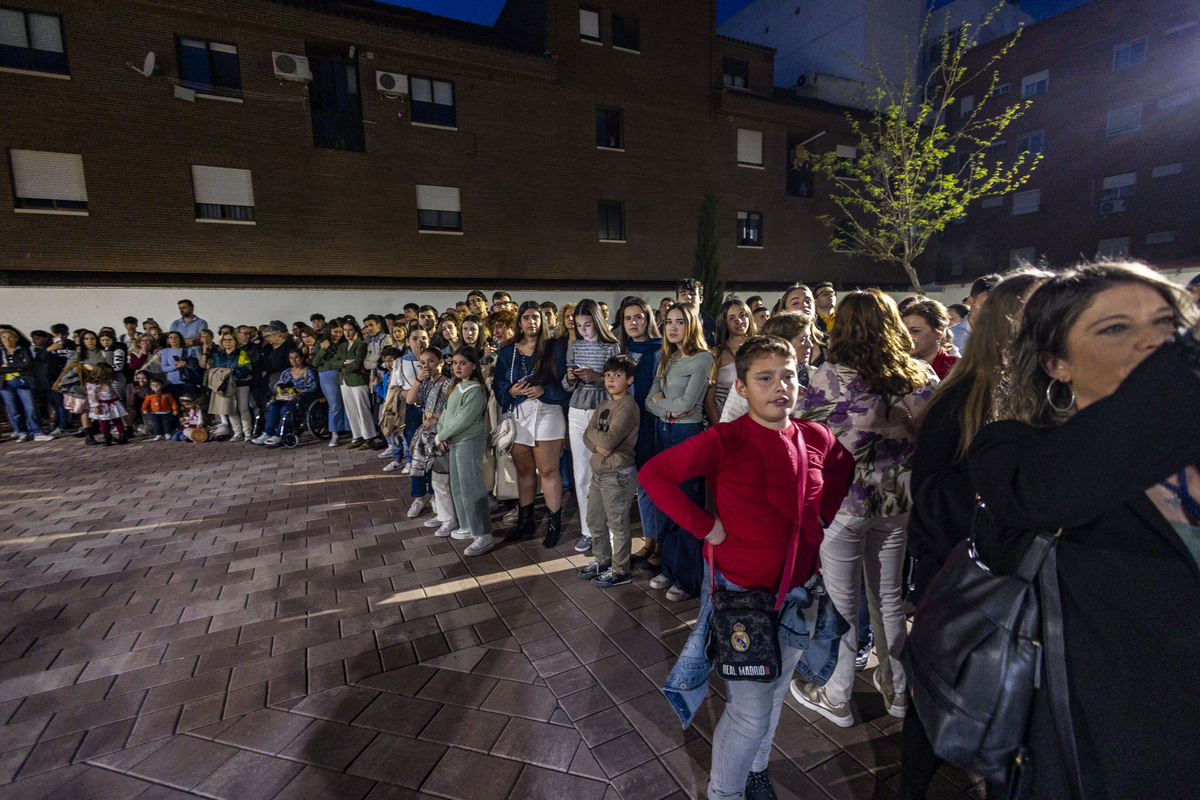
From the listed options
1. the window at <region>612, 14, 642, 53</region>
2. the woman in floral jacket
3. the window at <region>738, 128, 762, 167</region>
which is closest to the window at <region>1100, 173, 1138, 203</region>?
the window at <region>738, 128, 762, 167</region>

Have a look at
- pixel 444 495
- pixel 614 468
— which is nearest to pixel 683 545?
pixel 614 468

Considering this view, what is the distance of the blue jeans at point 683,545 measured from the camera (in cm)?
377

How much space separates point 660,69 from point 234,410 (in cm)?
1780

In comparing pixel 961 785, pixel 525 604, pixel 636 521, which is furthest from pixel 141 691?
pixel 961 785

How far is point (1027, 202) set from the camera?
26328mm

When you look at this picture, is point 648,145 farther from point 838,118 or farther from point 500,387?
point 500,387

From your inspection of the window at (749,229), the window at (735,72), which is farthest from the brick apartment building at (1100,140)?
the window at (735,72)

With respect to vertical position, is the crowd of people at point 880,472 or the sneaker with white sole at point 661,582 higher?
the crowd of people at point 880,472

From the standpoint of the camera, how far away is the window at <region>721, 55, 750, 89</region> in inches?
851

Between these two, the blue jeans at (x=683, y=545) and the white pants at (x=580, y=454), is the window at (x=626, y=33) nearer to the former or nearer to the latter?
the white pants at (x=580, y=454)

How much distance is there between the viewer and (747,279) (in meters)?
21.9

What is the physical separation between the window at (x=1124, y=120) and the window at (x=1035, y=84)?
11.0 feet

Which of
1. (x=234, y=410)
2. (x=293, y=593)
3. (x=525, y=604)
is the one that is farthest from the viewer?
(x=234, y=410)

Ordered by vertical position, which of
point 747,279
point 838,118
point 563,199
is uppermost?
point 838,118
